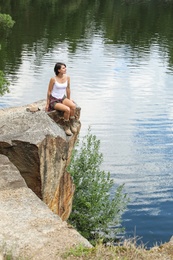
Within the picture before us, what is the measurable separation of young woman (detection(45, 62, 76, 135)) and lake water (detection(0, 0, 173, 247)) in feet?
15.1

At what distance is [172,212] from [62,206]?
31.3 ft

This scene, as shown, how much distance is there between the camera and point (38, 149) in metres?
12.8

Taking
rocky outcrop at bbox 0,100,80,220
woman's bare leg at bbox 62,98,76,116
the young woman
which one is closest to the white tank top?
the young woman

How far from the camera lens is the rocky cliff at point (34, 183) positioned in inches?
368

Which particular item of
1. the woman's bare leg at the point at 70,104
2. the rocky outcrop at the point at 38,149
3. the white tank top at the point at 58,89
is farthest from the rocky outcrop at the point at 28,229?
the white tank top at the point at 58,89

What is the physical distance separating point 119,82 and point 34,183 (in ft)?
124

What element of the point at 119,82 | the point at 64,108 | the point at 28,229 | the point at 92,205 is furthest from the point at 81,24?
the point at 28,229

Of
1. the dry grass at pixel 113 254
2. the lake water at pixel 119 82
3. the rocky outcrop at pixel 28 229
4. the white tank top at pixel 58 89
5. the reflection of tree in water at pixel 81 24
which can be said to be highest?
the white tank top at pixel 58 89

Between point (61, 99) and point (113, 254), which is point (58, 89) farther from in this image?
point (113, 254)

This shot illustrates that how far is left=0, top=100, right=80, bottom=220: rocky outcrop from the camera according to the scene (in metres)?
13.1

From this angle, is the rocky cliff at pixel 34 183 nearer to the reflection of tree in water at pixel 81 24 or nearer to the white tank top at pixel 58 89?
the white tank top at pixel 58 89

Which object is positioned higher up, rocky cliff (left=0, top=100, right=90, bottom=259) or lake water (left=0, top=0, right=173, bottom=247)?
rocky cliff (left=0, top=100, right=90, bottom=259)

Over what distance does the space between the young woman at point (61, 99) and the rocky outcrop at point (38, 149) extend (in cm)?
27

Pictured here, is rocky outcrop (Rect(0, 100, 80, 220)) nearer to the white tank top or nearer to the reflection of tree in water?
the white tank top
